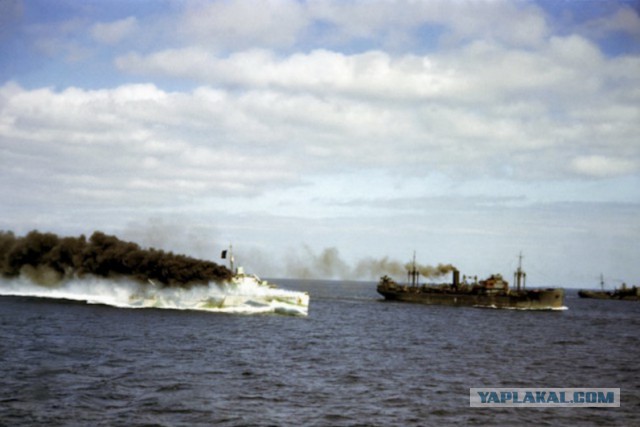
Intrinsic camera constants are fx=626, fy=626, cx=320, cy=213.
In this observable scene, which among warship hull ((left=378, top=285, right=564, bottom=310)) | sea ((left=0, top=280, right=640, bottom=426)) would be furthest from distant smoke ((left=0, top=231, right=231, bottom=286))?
warship hull ((left=378, top=285, right=564, bottom=310))

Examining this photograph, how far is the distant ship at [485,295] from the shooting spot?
133m

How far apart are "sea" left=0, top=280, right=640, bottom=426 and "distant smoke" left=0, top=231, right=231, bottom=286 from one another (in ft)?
74.5

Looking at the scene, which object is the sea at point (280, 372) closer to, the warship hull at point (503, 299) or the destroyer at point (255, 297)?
the destroyer at point (255, 297)


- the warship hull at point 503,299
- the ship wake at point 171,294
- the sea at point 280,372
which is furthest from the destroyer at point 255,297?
the warship hull at point 503,299

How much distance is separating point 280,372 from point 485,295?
104 metres

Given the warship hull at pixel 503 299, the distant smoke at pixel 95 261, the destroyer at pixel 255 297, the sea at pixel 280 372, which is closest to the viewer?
the sea at pixel 280 372

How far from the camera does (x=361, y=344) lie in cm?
5678

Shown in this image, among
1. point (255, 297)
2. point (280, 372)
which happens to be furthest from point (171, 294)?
point (280, 372)

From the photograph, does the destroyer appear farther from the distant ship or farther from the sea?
the distant ship

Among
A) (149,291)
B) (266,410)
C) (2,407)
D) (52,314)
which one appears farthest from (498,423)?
(149,291)

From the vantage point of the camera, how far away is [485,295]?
445 ft

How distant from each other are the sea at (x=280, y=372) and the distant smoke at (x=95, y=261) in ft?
74.5

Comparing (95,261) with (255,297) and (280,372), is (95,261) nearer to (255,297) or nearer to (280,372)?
(255,297)

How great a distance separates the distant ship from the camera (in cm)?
13338
